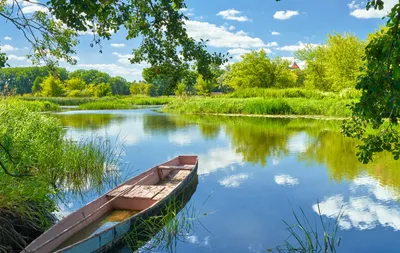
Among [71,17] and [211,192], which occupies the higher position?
[71,17]

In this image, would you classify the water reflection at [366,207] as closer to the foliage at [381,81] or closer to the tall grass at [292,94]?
the foliage at [381,81]

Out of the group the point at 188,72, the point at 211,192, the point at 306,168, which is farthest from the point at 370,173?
the point at 188,72

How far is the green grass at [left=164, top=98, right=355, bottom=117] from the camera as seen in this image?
74.8 ft

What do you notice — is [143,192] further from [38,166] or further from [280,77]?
[280,77]

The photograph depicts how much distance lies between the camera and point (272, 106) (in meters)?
25.4

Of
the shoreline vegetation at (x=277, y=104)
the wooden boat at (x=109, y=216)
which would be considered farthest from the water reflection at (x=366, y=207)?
the shoreline vegetation at (x=277, y=104)

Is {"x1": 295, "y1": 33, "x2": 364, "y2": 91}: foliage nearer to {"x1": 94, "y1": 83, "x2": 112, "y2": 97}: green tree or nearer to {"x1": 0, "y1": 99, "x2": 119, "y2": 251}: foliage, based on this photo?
{"x1": 0, "y1": 99, "x2": 119, "y2": 251}: foliage

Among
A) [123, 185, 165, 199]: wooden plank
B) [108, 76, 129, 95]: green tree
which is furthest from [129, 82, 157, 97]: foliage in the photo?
[123, 185, 165, 199]: wooden plank

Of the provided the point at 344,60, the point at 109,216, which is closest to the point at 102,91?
the point at 344,60

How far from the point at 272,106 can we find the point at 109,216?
20.9 metres

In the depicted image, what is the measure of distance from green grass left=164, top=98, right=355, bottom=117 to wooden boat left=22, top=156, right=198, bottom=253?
16.8 meters

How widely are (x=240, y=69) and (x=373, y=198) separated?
30.5 meters

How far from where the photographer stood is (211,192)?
788 cm

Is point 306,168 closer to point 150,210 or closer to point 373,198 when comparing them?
point 373,198
